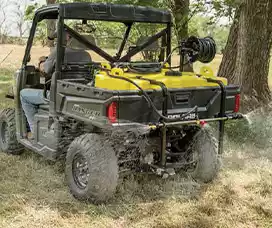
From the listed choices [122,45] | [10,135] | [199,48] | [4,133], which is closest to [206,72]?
[199,48]

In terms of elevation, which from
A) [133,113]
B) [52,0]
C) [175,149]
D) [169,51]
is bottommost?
[175,149]

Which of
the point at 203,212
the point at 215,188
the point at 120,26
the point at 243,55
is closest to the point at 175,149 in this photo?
the point at 215,188

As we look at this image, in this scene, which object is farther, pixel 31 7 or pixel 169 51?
pixel 31 7

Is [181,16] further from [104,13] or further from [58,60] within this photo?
[58,60]

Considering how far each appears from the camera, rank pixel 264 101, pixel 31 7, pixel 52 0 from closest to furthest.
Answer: pixel 264 101
pixel 31 7
pixel 52 0

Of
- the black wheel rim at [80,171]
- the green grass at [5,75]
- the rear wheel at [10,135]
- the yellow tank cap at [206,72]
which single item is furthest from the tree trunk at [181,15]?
the green grass at [5,75]

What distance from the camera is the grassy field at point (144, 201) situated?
4.20m

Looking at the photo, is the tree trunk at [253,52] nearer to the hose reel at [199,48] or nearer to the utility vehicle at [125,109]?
the utility vehicle at [125,109]

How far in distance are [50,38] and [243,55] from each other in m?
3.34

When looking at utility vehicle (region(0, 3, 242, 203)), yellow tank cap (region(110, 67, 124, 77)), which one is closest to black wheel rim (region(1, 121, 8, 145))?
utility vehicle (region(0, 3, 242, 203))

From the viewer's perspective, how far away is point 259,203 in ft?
15.0

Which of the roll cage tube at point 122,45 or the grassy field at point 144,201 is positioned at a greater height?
the roll cage tube at point 122,45

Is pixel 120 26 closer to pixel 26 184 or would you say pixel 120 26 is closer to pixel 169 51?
pixel 169 51

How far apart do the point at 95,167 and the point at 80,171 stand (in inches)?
14.1
